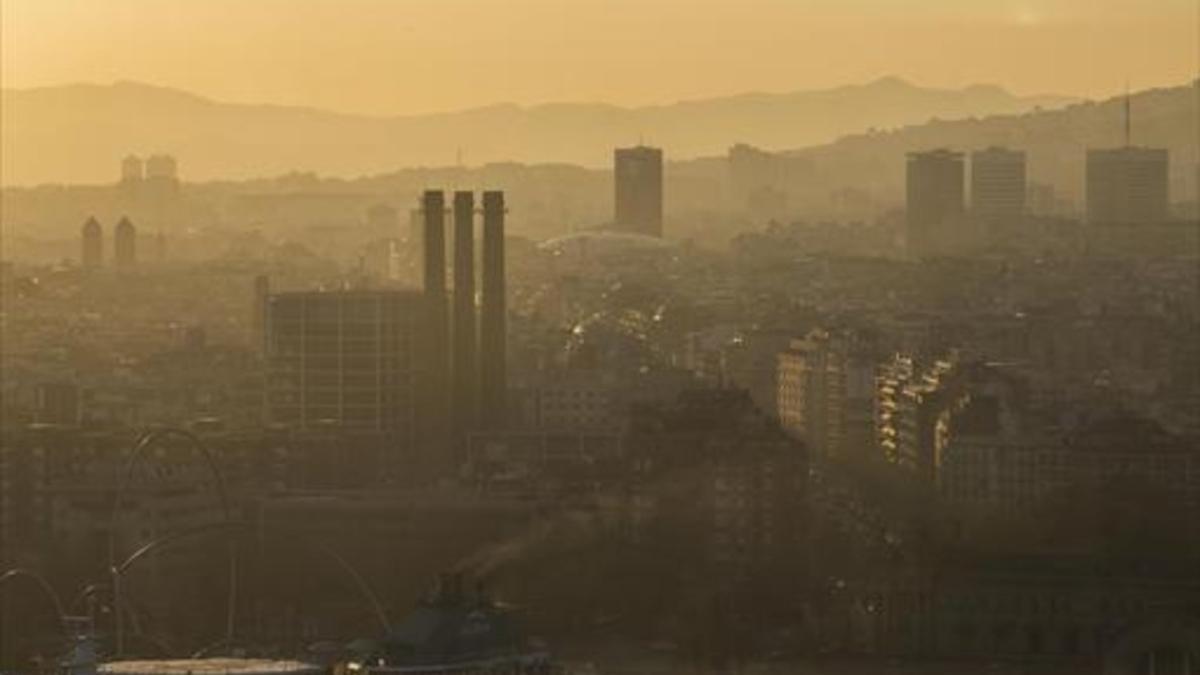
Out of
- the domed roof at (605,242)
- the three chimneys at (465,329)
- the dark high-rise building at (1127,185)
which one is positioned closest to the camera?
the three chimneys at (465,329)

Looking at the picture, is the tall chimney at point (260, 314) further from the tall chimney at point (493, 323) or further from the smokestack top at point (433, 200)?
the tall chimney at point (493, 323)

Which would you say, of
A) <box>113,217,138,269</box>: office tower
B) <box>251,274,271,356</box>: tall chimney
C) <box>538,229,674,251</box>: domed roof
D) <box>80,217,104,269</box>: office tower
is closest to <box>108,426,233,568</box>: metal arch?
<box>251,274,271,356</box>: tall chimney

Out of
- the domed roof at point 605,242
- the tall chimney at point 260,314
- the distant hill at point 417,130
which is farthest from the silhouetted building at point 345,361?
the distant hill at point 417,130

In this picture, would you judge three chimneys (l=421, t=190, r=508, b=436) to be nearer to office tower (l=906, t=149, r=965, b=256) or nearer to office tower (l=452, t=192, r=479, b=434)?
office tower (l=452, t=192, r=479, b=434)

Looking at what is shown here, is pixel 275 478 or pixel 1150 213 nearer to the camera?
pixel 275 478

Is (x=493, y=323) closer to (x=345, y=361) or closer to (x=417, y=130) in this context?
(x=345, y=361)

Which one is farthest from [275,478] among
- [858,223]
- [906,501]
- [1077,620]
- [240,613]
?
[858,223]

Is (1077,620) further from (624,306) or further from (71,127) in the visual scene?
(71,127)
